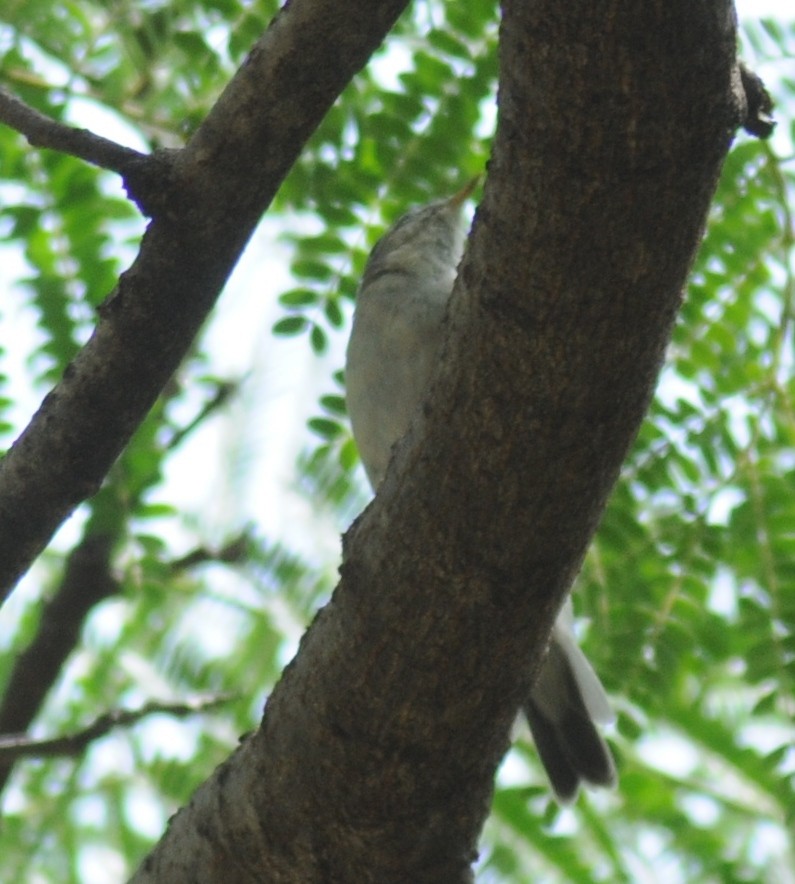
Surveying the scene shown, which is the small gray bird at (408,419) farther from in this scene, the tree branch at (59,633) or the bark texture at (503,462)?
the bark texture at (503,462)

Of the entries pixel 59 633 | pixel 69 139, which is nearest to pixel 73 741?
pixel 69 139

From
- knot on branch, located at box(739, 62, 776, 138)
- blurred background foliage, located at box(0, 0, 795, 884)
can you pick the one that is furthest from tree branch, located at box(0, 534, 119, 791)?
knot on branch, located at box(739, 62, 776, 138)

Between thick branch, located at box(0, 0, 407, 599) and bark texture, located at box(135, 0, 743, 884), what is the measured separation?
1.82ft

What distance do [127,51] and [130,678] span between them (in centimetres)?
218

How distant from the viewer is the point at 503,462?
1.91 m

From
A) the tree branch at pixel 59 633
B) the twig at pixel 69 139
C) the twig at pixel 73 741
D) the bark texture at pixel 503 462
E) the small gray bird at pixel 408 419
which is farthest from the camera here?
the tree branch at pixel 59 633

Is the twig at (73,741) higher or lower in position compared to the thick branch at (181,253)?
lower

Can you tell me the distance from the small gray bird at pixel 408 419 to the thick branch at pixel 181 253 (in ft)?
3.62

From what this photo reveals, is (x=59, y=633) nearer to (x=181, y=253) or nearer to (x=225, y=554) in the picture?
(x=225, y=554)

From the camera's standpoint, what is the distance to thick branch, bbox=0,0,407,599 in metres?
2.35

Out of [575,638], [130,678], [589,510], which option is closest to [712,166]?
[589,510]

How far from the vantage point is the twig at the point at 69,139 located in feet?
7.64

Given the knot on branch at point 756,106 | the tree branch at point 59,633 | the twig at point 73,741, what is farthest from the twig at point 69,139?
the tree branch at point 59,633

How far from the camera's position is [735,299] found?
3.65 metres
